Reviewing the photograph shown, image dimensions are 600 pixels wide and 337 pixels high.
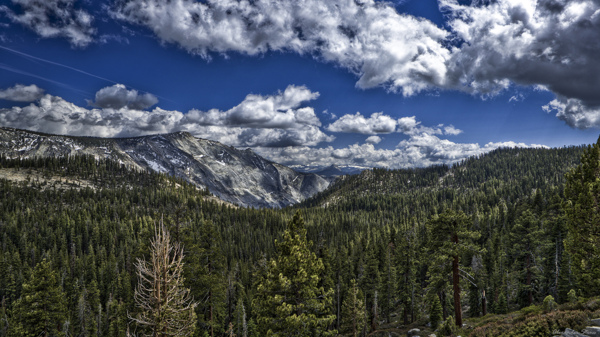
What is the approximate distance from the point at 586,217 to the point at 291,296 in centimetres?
2241

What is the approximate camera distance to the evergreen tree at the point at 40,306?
2834cm

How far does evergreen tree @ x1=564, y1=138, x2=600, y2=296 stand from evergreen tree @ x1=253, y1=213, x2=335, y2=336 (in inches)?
770

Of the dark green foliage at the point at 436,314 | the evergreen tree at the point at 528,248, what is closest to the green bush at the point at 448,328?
the dark green foliage at the point at 436,314

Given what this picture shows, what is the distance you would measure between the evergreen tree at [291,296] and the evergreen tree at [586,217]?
770 inches

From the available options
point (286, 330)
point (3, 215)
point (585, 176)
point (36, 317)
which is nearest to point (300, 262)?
point (286, 330)

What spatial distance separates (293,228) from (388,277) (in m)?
36.9

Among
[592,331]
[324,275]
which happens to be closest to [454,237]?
[592,331]

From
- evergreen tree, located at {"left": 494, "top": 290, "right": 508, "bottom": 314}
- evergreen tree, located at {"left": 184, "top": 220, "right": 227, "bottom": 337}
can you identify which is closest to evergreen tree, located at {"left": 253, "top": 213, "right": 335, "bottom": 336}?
evergreen tree, located at {"left": 184, "top": 220, "right": 227, "bottom": 337}

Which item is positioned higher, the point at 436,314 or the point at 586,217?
the point at 586,217

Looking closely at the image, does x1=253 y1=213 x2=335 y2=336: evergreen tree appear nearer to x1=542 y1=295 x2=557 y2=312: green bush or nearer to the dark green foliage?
x1=542 y1=295 x2=557 y2=312: green bush

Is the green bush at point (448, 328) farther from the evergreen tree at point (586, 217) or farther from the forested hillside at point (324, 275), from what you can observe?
the evergreen tree at point (586, 217)

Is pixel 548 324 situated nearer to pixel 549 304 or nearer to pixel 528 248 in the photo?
pixel 549 304

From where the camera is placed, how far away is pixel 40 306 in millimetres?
28750

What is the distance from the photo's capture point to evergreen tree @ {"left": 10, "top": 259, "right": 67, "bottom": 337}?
93.0 ft
